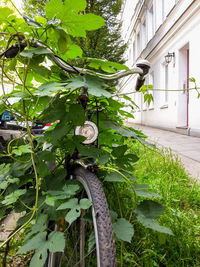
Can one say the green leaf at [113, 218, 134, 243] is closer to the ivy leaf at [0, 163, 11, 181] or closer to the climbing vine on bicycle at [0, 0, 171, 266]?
the climbing vine on bicycle at [0, 0, 171, 266]

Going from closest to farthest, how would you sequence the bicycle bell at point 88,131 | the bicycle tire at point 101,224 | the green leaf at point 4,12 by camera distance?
the bicycle tire at point 101,224 → the green leaf at point 4,12 → the bicycle bell at point 88,131

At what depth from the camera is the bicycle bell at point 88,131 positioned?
41.5 inches

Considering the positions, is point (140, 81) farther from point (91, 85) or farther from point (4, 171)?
point (4, 171)

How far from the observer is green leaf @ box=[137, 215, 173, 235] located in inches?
35.6

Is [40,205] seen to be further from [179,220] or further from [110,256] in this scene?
[179,220]

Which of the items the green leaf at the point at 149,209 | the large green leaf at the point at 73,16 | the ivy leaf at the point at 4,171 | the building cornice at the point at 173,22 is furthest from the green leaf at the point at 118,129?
the building cornice at the point at 173,22

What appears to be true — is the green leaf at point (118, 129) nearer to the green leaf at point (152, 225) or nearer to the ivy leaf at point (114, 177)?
the ivy leaf at point (114, 177)

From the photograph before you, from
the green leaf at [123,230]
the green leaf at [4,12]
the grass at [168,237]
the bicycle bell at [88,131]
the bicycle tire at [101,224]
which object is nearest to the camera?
the bicycle tire at [101,224]

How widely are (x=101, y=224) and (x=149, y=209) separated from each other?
0.31 meters

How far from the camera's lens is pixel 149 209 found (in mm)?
992

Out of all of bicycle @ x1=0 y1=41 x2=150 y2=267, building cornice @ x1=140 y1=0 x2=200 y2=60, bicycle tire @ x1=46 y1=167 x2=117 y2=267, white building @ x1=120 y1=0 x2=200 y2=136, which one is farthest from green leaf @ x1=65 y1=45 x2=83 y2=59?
building cornice @ x1=140 y1=0 x2=200 y2=60

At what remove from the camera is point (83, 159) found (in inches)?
44.0

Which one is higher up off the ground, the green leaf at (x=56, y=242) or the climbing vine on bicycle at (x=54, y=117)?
the climbing vine on bicycle at (x=54, y=117)

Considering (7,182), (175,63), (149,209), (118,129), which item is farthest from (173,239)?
(175,63)
